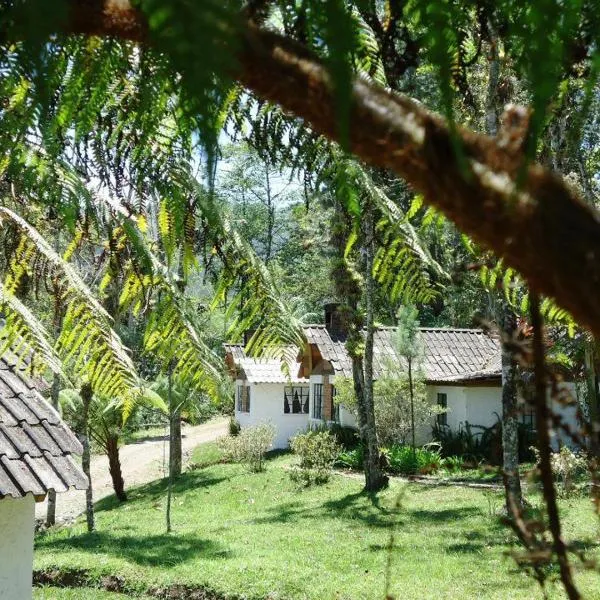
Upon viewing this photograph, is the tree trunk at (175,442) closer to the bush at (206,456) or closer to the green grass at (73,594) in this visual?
the bush at (206,456)

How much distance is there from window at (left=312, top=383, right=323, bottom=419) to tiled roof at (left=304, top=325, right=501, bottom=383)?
5.57 feet

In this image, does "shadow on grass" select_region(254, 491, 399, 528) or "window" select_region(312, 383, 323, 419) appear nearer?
"shadow on grass" select_region(254, 491, 399, 528)

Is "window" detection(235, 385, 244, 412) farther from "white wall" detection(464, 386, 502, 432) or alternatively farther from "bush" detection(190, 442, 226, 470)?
"white wall" detection(464, 386, 502, 432)

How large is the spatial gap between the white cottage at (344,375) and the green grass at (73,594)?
299 inches

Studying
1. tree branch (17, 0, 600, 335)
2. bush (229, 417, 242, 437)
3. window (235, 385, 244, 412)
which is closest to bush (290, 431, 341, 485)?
bush (229, 417, 242, 437)

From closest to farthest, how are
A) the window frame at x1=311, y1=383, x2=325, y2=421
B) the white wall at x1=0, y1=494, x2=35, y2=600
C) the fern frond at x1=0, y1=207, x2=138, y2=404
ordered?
1. the fern frond at x1=0, y1=207, x2=138, y2=404
2. the white wall at x1=0, y1=494, x2=35, y2=600
3. the window frame at x1=311, y1=383, x2=325, y2=421

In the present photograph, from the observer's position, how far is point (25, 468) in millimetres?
5527

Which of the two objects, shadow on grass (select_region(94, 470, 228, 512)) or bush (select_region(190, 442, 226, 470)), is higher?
bush (select_region(190, 442, 226, 470))

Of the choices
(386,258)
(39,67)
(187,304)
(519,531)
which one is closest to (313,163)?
(386,258)

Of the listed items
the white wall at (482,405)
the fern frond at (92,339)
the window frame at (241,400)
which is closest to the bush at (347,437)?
the white wall at (482,405)

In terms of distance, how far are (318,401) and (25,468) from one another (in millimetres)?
19028

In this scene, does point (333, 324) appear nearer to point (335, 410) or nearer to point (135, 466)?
point (335, 410)

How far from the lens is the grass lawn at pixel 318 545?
9.74 meters

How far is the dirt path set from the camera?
2075cm
